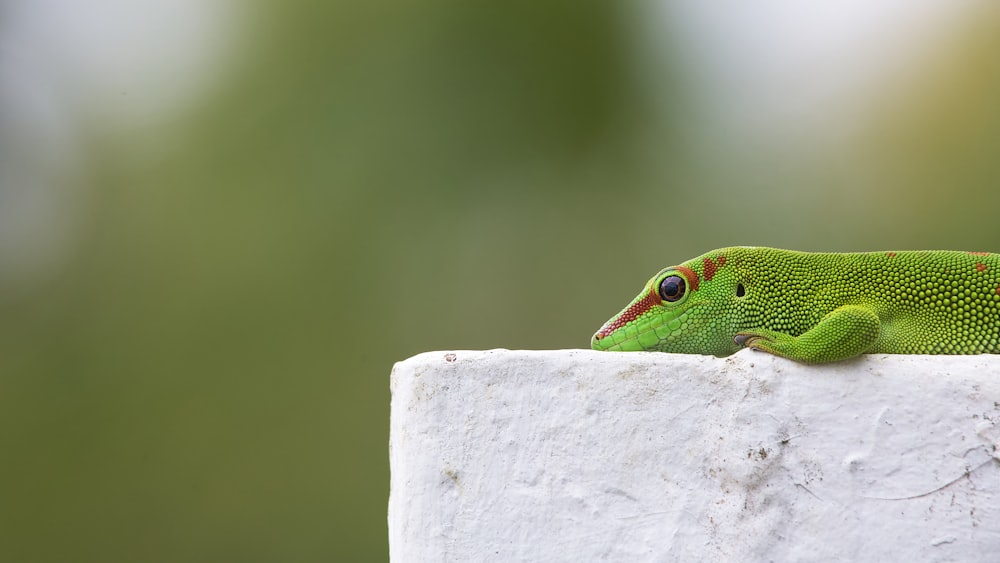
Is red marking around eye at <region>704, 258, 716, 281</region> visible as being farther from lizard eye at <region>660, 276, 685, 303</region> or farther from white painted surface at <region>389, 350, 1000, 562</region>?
white painted surface at <region>389, 350, 1000, 562</region>

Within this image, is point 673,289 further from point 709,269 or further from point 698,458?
point 698,458

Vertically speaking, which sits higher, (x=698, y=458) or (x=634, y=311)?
(x=634, y=311)

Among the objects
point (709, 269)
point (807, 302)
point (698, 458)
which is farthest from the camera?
point (709, 269)

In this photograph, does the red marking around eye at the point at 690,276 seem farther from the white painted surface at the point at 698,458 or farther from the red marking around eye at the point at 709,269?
the white painted surface at the point at 698,458

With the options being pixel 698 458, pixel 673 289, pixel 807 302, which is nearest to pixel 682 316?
pixel 673 289

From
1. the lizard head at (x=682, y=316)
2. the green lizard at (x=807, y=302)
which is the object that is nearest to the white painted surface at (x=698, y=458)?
the green lizard at (x=807, y=302)

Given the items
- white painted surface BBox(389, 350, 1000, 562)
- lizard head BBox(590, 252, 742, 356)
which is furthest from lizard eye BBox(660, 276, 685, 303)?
white painted surface BBox(389, 350, 1000, 562)
